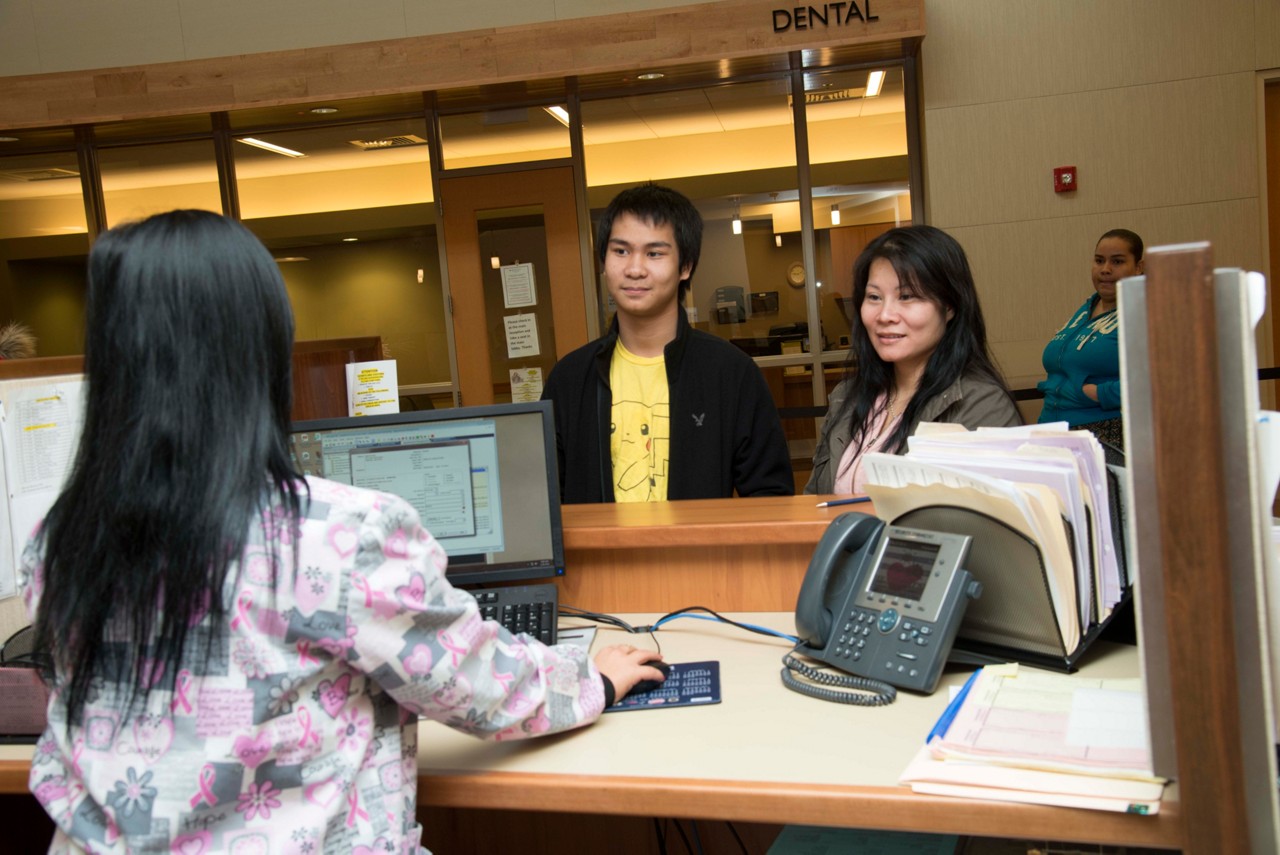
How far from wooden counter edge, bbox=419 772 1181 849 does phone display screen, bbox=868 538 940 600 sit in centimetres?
38

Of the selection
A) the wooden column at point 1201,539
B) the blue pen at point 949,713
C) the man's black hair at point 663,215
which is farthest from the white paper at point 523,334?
the wooden column at point 1201,539

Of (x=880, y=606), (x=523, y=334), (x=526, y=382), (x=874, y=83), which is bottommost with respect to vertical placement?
(x=880, y=606)

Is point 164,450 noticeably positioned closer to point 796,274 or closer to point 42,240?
point 796,274

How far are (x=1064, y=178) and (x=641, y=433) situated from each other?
3.42m

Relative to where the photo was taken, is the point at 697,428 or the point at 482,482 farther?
the point at 697,428

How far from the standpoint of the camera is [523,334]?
5570 mm

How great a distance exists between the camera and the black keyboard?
67.7 inches

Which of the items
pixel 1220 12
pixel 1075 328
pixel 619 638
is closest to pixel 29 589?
pixel 619 638

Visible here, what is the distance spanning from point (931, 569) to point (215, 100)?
481 cm

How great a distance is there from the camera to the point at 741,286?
544cm

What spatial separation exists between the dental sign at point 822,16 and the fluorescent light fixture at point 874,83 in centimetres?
54

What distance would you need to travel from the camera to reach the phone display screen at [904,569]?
1440 millimetres

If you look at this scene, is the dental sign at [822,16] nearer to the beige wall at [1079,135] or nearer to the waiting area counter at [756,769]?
the beige wall at [1079,135]

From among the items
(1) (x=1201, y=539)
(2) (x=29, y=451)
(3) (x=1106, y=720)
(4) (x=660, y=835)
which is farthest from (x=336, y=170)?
(1) (x=1201, y=539)
